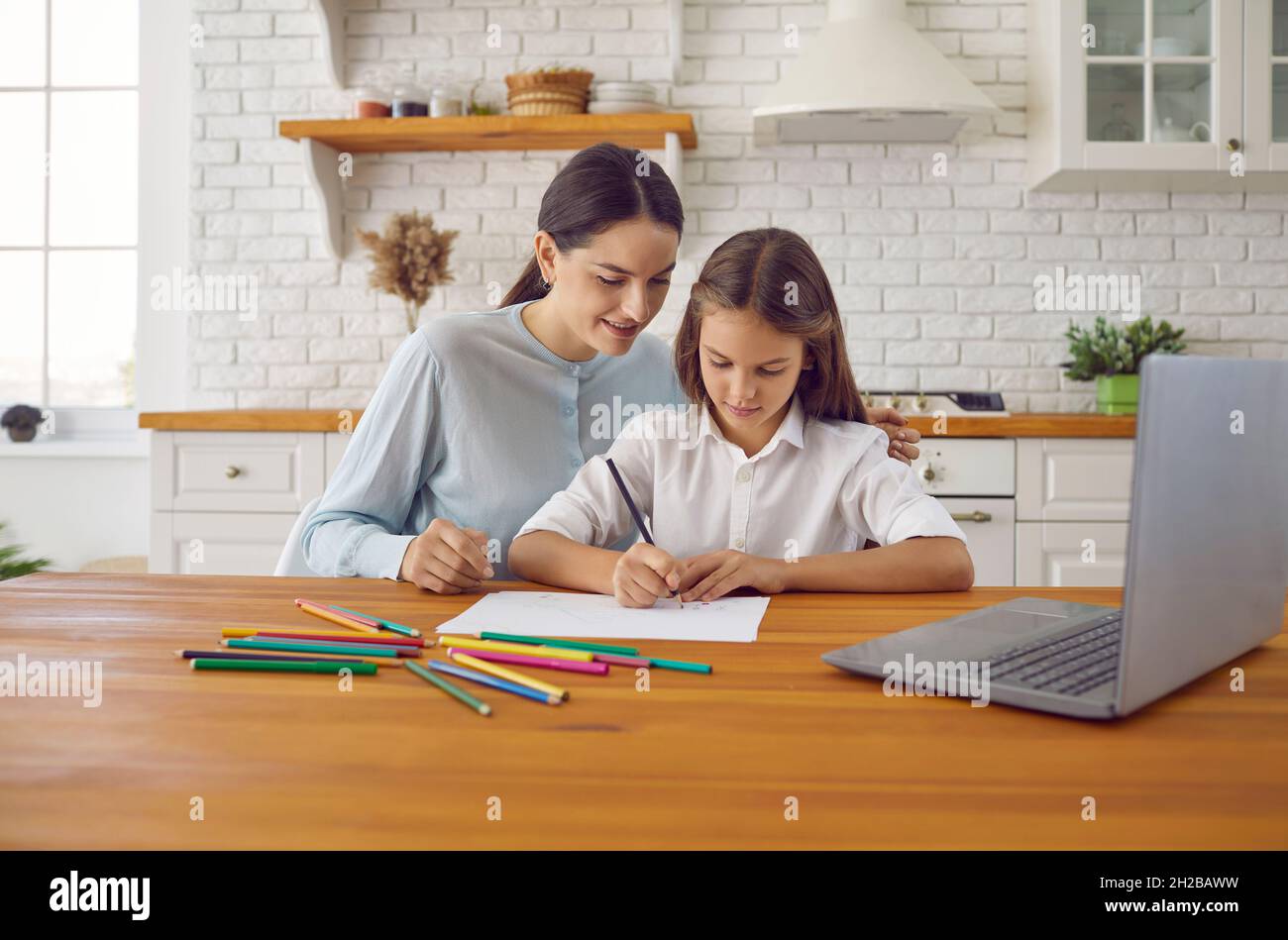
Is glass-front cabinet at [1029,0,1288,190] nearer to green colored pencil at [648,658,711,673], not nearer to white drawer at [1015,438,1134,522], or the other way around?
white drawer at [1015,438,1134,522]

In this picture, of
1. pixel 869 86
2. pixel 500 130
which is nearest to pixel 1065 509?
pixel 869 86

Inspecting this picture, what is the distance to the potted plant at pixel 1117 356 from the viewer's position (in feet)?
9.95

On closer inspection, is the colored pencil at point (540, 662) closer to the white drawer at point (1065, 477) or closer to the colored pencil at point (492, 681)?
the colored pencil at point (492, 681)

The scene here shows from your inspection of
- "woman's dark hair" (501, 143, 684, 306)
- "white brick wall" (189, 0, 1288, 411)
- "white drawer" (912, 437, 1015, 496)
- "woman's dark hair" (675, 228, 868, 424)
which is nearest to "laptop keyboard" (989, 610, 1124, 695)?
"woman's dark hair" (675, 228, 868, 424)

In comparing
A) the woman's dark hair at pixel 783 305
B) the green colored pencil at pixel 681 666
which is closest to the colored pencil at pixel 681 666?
the green colored pencil at pixel 681 666

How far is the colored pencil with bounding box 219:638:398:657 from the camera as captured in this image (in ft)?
2.77

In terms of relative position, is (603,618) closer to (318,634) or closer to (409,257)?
(318,634)

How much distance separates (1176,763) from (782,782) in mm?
232

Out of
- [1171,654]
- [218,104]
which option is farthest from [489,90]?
[1171,654]

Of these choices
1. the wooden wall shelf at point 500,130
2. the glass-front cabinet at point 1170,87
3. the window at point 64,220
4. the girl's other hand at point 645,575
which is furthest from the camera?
the window at point 64,220

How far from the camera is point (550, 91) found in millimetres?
3062

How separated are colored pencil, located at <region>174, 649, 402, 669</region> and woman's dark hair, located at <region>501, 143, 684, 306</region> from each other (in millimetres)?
858

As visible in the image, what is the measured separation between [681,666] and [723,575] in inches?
12.4
